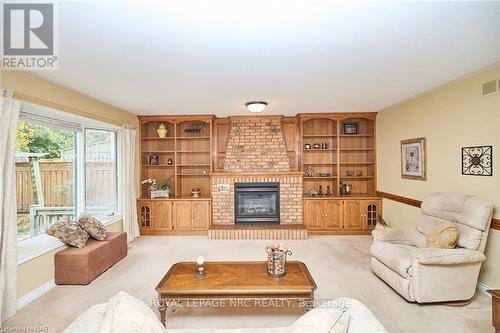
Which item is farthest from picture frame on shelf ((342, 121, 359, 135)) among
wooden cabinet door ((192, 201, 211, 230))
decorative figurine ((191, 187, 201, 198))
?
decorative figurine ((191, 187, 201, 198))

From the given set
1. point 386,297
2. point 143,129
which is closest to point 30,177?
point 143,129

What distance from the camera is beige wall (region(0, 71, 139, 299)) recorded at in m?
2.72

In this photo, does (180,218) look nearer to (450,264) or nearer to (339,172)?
(339,172)

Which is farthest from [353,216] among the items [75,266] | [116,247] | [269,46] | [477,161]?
[75,266]

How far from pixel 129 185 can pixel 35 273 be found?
227 cm

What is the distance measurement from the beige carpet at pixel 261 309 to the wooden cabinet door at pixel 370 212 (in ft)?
3.37

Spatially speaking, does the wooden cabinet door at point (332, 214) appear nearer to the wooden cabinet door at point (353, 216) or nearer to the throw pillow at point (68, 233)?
the wooden cabinet door at point (353, 216)

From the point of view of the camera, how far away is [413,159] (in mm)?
4285

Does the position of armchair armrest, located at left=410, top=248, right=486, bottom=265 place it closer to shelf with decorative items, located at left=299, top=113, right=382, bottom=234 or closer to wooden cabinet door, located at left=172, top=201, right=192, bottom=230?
shelf with decorative items, located at left=299, top=113, right=382, bottom=234

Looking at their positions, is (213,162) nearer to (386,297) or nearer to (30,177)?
(30,177)

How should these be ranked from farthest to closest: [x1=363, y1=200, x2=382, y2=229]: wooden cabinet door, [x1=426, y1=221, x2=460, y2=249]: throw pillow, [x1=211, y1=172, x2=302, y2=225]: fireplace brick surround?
1. [x1=211, y1=172, x2=302, y2=225]: fireplace brick surround
2. [x1=363, y1=200, x2=382, y2=229]: wooden cabinet door
3. [x1=426, y1=221, x2=460, y2=249]: throw pillow

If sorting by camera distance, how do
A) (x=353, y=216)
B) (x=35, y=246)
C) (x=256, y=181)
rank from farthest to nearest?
(x=256, y=181) → (x=353, y=216) → (x=35, y=246)

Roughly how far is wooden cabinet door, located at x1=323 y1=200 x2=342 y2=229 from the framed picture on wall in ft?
4.56

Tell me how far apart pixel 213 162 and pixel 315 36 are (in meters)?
4.08
